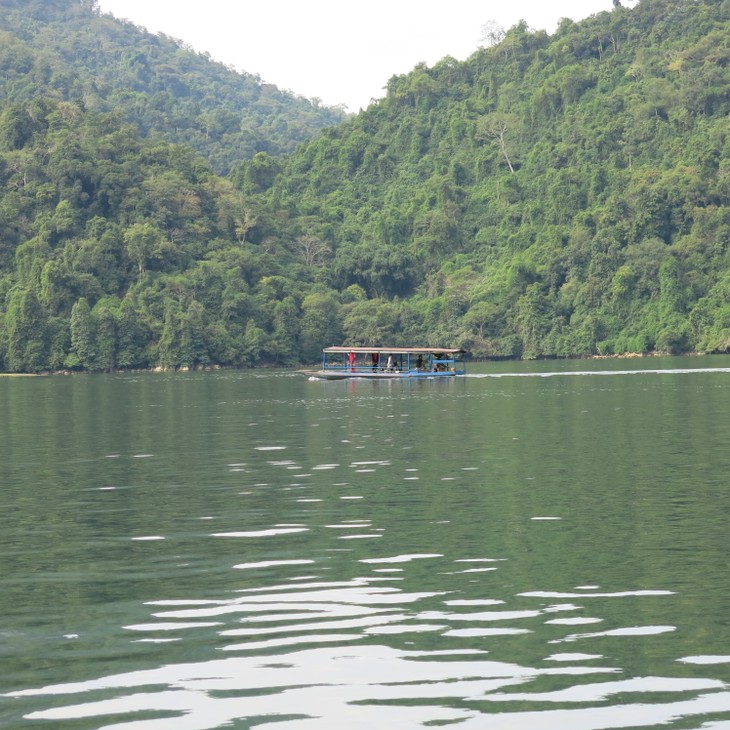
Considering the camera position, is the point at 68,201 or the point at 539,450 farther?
the point at 68,201

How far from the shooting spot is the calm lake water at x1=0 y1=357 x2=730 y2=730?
1164cm

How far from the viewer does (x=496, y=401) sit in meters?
60.8

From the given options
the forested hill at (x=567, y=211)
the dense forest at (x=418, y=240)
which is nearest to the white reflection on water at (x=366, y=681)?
the dense forest at (x=418, y=240)

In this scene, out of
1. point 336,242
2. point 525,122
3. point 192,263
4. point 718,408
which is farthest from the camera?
point 525,122

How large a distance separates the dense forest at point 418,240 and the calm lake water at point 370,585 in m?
100

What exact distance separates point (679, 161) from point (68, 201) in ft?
233

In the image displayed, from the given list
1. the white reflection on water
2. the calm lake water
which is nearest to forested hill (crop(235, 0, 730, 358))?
the calm lake water

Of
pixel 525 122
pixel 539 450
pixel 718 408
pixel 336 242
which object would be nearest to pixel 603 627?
pixel 539 450

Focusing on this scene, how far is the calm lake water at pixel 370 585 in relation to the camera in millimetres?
11641

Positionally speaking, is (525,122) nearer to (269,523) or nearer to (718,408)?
(718,408)

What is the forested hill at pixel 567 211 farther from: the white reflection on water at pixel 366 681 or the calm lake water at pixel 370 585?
the white reflection on water at pixel 366 681

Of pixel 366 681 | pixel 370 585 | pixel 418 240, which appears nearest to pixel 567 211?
pixel 418 240

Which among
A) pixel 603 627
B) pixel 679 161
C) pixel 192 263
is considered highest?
pixel 679 161

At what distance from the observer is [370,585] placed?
16.7 metres
